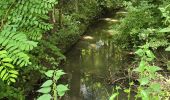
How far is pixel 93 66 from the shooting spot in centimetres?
1022

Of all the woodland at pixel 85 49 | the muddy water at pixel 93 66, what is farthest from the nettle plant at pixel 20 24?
the muddy water at pixel 93 66

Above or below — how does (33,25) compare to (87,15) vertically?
above

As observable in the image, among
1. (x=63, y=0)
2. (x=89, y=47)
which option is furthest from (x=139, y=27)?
(x=63, y=0)

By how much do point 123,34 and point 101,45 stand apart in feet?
6.74

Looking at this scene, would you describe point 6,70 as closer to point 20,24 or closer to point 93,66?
point 20,24

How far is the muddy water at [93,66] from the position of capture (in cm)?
862

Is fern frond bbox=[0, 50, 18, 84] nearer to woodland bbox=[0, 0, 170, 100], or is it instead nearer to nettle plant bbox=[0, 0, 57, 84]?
nettle plant bbox=[0, 0, 57, 84]

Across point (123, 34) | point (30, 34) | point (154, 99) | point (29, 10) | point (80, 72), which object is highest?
point (29, 10)

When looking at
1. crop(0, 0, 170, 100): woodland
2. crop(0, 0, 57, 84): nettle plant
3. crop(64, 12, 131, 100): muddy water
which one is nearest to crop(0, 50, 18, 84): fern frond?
crop(0, 0, 57, 84): nettle plant

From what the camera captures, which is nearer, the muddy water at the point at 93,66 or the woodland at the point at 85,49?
the woodland at the point at 85,49

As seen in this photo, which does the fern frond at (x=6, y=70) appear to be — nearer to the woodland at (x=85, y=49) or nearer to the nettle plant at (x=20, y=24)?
the nettle plant at (x=20, y=24)

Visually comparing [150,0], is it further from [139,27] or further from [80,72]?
[80,72]

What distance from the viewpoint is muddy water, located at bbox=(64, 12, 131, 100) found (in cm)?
862

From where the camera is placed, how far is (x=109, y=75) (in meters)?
9.27
